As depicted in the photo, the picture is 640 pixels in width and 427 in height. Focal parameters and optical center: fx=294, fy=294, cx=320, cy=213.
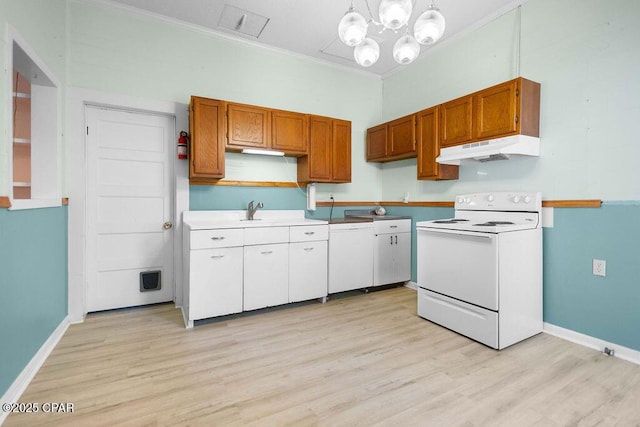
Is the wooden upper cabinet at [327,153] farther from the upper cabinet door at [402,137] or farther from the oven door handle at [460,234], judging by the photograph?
the oven door handle at [460,234]

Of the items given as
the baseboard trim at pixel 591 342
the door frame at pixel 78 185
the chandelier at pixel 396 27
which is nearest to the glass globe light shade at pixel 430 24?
the chandelier at pixel 396 27

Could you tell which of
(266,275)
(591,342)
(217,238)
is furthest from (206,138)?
(591,342)

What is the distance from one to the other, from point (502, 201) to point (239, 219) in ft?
9.11

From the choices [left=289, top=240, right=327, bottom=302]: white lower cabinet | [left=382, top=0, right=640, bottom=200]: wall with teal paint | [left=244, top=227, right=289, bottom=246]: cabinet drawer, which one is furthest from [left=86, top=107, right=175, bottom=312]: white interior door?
[left=382, top=0, right=640, bottom=200]: wall with teal paint

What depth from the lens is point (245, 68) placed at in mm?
3541

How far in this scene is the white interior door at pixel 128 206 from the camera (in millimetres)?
2947

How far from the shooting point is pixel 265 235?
295cm

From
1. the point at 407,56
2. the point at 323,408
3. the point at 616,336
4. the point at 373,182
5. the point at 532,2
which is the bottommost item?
the point at 323,408

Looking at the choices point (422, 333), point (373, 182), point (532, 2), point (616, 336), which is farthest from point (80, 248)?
point (532, 2)

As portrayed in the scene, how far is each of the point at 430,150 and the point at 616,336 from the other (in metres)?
2.20

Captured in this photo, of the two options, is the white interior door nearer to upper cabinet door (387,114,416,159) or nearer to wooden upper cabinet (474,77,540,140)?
upper cabinet door (387,114,416,159)

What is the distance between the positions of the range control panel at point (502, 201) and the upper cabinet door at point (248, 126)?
2247 millimetres

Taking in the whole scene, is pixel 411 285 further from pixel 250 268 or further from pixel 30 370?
pixel 30 370

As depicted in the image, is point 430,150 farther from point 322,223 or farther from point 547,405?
point 547,405
